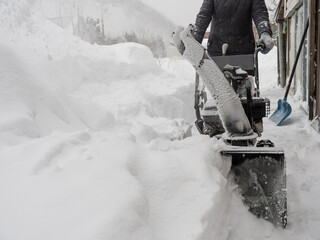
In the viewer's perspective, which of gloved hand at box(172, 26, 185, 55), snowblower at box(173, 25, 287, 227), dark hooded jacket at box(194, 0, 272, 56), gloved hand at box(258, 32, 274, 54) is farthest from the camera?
dark hooded jacket at box(194, 0, 272, 56)

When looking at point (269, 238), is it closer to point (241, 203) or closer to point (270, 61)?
point (241, 203)

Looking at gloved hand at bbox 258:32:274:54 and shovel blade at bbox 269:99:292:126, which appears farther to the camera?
shovel blade at bbox 269:99:292:126

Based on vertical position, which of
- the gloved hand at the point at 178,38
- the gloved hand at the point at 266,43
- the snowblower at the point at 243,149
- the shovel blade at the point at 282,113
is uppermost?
the gloved hand at the point at 178,38

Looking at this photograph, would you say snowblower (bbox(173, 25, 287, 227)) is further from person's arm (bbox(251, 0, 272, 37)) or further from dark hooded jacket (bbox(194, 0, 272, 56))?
dark hooded jacket (bbox(194, 0, 272, 56))

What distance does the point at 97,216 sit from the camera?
1.32 meters

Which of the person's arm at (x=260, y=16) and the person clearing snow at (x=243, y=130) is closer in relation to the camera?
the person clearing snow at (x=243, y=130)

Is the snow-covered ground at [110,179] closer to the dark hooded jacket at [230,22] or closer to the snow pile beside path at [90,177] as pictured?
A: the snow pile beside path at [90,177]

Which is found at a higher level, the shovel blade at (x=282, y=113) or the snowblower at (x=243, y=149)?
the snowblower at (x=243, y=149)

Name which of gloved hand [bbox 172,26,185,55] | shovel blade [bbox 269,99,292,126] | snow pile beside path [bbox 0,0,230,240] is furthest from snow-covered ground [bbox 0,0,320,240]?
shovel blade [bbox 269,99,292,126]

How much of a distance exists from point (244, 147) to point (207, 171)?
0.50m

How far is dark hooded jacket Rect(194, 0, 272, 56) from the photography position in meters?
3.92

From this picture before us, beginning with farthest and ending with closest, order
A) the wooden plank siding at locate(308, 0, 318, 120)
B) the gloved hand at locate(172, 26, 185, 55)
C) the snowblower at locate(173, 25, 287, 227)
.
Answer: the wooden plank siding at locate(308, 0, 318, 120) → the gloved hand at locate(172, 26, 185, 55) → the snowblower at locate(173, 25, 287, 227)

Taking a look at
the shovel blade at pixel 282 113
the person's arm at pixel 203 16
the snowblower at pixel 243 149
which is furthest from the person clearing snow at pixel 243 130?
the shovel blade at pixel 282 113

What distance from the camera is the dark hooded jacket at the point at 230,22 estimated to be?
154 inches
